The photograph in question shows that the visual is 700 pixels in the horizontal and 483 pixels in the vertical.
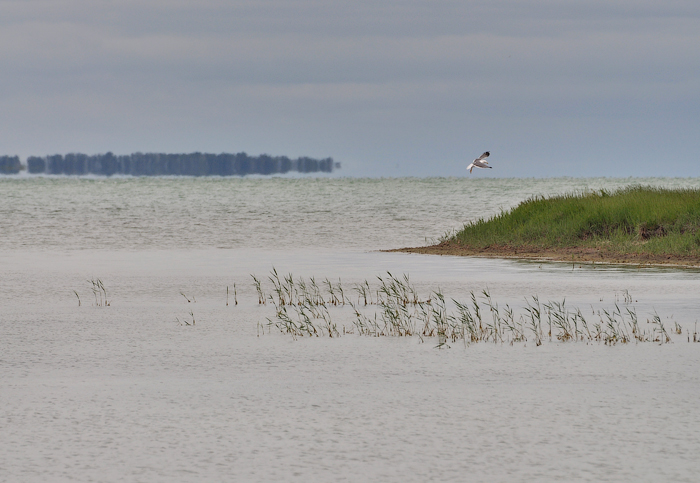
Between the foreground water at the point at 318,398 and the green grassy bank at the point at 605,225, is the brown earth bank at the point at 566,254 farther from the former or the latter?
the foreground water at the point at 318,398

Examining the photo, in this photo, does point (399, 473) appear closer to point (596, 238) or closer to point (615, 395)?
point (615, 395)

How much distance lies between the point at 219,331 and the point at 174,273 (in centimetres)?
1178

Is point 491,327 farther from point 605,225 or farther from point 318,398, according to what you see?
point 605,225

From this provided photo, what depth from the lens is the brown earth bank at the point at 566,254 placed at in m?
27.4

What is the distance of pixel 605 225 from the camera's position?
104 feet

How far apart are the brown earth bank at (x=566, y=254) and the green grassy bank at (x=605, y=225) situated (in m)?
0.21

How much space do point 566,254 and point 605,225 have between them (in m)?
2.35

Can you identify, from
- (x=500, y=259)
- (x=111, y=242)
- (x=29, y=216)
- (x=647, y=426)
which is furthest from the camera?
(x=29, y=216)

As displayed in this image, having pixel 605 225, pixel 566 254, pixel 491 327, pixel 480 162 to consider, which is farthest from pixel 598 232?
pixel 491 327

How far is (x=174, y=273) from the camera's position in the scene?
25.7m

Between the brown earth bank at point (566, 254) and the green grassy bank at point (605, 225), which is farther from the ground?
the green grassy bank at point (605, 225)

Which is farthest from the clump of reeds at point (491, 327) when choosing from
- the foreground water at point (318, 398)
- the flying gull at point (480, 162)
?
the flying gull at point (480, 162)

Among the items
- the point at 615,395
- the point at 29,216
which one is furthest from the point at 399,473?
the point at 29,216

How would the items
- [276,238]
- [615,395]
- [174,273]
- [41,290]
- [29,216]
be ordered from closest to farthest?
1. [615,395]
2. [41,290]
3. [174,273]
4. [276,238]
5. [29,216]
